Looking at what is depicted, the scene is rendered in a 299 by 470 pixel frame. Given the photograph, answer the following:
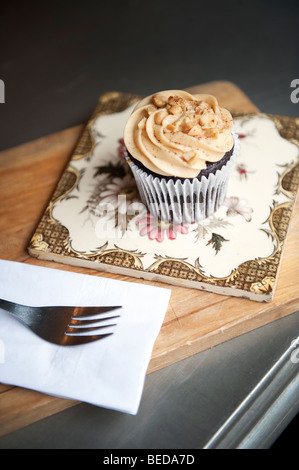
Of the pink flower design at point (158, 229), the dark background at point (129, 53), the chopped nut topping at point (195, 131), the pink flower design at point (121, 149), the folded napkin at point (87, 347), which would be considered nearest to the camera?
the folded napkin at point (87, 347)

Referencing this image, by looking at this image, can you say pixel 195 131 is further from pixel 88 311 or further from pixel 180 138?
pixel 88 311

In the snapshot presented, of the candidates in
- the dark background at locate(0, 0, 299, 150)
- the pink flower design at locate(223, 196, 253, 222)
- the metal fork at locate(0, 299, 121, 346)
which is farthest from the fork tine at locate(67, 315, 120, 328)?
the dark background at locate(0, 0, 299, 150)

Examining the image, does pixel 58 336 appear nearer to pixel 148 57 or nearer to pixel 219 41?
pixel 148 57

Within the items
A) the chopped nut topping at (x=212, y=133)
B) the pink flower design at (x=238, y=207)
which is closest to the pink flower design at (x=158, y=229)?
the pink flower design at (x=238, y=207)

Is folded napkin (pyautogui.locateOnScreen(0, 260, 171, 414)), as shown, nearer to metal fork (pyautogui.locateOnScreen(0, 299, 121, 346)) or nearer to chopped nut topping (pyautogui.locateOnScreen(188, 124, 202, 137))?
metal fork (pyautogui.locateOnScreen(0, 299, 121, 346))

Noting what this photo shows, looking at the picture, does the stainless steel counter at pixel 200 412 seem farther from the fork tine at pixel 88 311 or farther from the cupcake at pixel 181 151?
the cupcake at pixel 181 151

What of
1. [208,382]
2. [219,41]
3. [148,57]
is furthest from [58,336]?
[219,41]

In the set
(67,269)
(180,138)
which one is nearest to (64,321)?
(67,269)

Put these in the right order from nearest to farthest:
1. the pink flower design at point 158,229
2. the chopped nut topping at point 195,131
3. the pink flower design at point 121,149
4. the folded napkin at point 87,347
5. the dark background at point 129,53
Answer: the folded napkin at point 87,347 < the chopped nut topping at point 195,131 < the pink flower design at point 158,229 < the pink flower design at point 121,149 < the dark background at point 129,53
